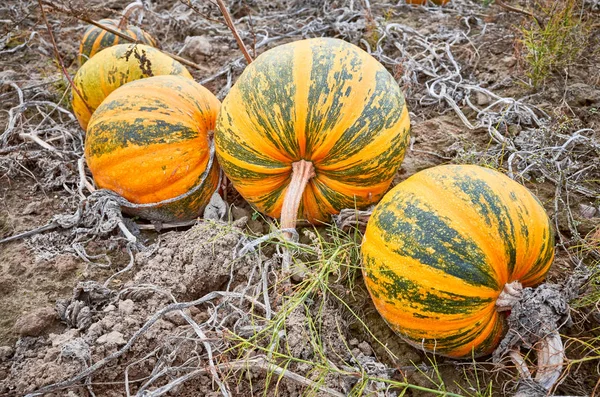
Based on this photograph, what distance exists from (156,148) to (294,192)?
35.9 inches

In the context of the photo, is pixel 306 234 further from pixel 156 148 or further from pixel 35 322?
pixel 35 322

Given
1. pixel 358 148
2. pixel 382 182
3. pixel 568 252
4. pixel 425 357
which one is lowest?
pixel 425 357

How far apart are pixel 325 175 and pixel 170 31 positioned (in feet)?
12.0

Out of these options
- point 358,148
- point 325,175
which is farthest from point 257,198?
point 358,148

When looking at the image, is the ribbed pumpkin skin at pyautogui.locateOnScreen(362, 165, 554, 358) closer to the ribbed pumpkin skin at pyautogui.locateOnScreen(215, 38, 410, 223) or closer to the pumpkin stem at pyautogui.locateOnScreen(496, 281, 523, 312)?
the pumpkin stem at pyautogui.locateOnScreen(496, 281, 523, 312)

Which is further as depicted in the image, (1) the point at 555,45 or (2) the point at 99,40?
A: (2) the point at 99,40

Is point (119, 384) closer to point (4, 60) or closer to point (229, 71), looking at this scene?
point (229, 71)

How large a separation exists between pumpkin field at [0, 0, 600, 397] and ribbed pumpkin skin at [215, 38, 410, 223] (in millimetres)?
11

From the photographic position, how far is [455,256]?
2.21m

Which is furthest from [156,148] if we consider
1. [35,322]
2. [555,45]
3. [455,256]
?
[555,45]

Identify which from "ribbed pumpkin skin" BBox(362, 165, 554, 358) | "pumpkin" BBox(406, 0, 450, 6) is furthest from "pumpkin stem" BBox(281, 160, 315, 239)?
"pumpkin" BBox(406, 0, 450, 6)

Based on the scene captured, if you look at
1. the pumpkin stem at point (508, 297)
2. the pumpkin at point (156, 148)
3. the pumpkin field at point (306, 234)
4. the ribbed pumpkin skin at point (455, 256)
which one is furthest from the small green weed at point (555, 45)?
the pumpkin at point (156, 148)

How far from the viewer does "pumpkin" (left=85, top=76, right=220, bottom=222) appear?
309 centimetres

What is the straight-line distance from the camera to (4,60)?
5.33 m
